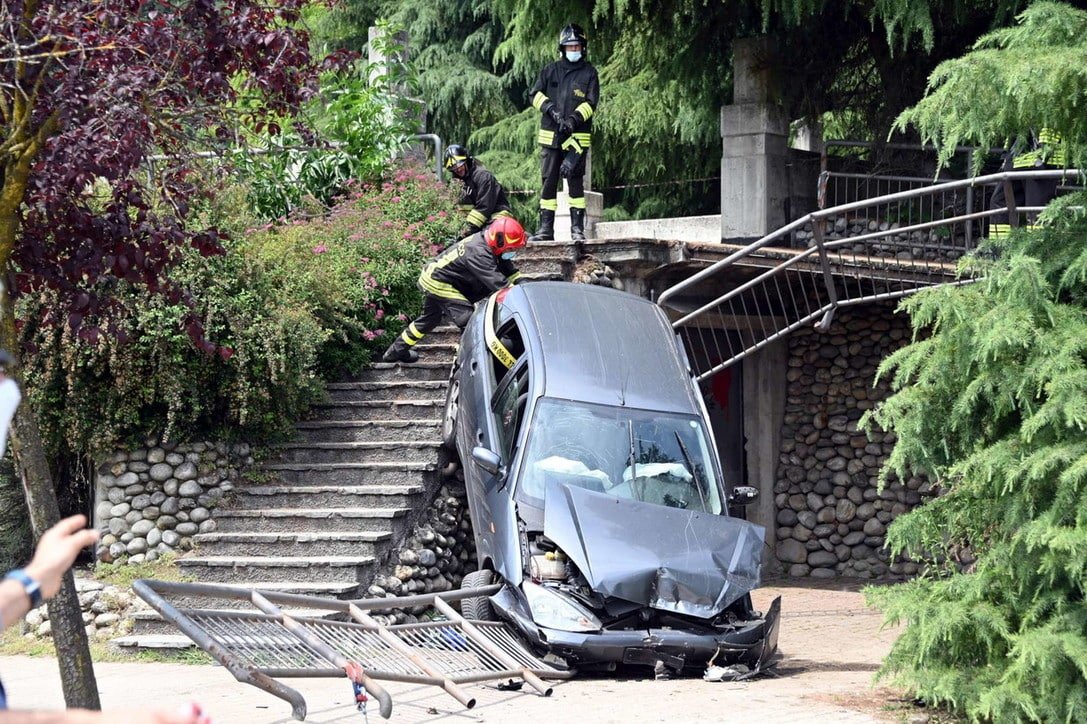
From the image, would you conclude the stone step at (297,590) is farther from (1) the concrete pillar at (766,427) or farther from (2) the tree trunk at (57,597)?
(1) the concrete pillar at (766,427)

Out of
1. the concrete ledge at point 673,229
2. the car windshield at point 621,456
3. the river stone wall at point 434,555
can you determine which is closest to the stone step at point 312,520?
the river stone wall at point 434,555

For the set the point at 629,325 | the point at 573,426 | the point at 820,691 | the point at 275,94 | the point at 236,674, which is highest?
the point at 275,94

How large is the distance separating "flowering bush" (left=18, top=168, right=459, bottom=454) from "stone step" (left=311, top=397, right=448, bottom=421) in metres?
0.25

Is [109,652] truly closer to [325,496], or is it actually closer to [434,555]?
[325,496]

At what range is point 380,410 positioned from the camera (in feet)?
44.3

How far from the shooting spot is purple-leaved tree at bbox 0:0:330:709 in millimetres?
6824

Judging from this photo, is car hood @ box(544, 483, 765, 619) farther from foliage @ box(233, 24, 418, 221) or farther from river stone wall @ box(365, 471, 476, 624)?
foliage @ box(233, 24, 418, 221)

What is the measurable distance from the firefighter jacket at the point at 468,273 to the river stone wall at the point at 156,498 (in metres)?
2.65

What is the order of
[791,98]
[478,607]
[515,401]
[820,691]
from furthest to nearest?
[791,98] → [515,401] → [478,607] → [820,691]

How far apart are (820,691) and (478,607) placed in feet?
8.15

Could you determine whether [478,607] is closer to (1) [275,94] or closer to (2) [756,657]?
(2) [756,657]

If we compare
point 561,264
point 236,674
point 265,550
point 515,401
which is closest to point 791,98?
point 561,264

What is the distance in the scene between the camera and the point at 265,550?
11.5 metres

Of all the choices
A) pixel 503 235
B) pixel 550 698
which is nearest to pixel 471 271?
pixel 503 235
